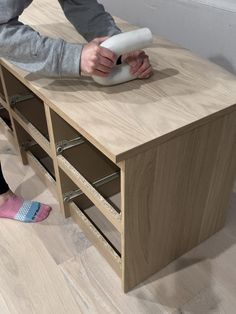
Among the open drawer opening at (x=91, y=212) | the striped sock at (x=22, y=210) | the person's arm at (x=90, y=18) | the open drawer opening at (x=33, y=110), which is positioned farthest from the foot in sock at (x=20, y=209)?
the person's arm at (x=90, y=18)

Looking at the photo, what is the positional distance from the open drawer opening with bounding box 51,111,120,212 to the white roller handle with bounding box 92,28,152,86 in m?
0.17

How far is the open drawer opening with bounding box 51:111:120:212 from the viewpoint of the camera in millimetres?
929

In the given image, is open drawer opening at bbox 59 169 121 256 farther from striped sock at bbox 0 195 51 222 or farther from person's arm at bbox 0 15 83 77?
person's arm at bbox 0 15 83 77

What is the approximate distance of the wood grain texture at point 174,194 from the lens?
0.72m

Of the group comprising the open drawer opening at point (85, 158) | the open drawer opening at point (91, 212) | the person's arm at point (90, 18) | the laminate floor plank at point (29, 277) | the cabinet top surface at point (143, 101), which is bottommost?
the laminate floor plank at point (29, 277)

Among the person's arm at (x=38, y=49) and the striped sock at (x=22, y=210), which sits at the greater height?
the person's arm at (x=38, y=49)

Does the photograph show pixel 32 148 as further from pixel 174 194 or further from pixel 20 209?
pixel 174 194

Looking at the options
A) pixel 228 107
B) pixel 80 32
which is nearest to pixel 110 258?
pixel 228 107

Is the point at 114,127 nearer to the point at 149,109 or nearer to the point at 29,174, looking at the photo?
the point at 149,109

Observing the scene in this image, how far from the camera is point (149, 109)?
74 centimetres

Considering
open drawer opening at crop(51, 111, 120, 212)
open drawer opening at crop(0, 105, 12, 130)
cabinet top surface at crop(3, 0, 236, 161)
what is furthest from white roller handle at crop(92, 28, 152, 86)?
open drawer opening at crop(0, 105, 12, 130)

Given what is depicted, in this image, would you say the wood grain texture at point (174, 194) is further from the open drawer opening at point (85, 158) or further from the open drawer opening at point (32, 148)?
the open drawer opening at point (32, 148)

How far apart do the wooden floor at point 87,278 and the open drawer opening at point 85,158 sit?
15 centimetres

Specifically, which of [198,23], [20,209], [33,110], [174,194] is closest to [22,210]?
[20,209]
